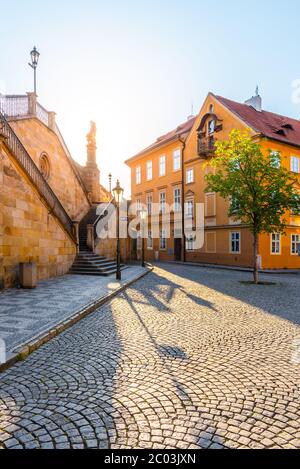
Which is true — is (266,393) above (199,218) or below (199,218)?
below

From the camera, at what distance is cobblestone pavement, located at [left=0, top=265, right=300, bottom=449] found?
8.63 feet

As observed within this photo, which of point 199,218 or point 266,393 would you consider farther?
point 199,218

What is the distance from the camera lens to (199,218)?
27.5 metres

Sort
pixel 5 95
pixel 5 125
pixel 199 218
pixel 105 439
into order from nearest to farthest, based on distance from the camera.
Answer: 1. pixel 105 439
2. pixel 5 125
3. pixel 5 95
4. pixel 199 218

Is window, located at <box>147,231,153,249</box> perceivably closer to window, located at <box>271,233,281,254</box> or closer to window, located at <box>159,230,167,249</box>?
window, located at <box>159,230,167,249</box>

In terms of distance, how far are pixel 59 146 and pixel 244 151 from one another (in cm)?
1247

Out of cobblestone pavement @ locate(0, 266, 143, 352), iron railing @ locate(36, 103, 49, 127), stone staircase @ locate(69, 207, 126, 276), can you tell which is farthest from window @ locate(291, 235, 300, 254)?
iron railing @ locate(36, 103, 49, 127)

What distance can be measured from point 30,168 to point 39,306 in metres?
6.61

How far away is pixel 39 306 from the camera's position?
7699mm

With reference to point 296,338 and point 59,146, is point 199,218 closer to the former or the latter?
point 59,146

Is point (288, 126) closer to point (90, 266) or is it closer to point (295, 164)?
point (295, 164)

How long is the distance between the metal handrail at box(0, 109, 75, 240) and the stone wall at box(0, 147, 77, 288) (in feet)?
0.96
